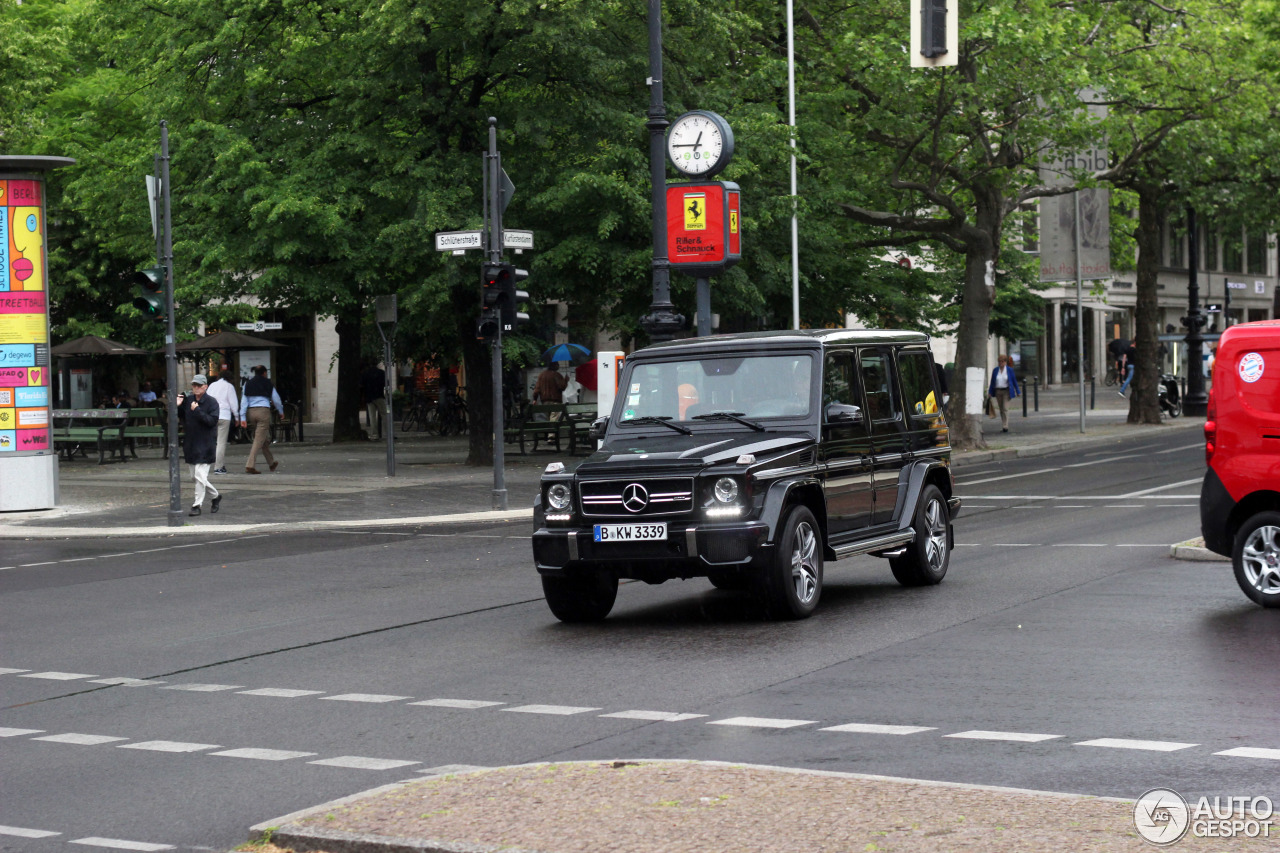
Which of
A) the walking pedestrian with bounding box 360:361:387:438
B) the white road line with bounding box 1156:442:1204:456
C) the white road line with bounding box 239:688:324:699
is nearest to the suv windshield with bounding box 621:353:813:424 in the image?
the white road line with bounding box 239:688:324:699

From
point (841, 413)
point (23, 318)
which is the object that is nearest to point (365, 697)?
point (841, 413)

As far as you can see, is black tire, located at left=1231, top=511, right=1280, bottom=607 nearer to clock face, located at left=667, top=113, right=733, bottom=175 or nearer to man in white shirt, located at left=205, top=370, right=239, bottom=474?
clock face, located at left=667, top=113, right=733, bottom=175

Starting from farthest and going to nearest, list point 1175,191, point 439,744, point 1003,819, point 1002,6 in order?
point 1175,191 < point 1002,6 < point 439,744 < point 1003,819

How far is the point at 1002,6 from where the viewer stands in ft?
91.4

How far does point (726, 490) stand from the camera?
10797mm

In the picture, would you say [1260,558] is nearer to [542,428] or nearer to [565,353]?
[542,428]

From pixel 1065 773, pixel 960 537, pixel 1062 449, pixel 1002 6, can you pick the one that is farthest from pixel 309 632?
pixel 1062 449

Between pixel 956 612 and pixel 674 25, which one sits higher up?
pixel 674 25

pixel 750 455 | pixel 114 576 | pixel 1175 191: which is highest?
pixel 1175 191

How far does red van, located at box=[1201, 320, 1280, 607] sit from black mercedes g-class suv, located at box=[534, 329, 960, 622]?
2.37 metres

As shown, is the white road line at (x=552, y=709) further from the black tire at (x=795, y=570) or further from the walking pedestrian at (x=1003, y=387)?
the walking pedestrian at (x=1003, y=387)

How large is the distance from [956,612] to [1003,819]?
242 inches

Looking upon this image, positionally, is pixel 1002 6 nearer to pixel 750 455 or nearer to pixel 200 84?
pixel 200 84

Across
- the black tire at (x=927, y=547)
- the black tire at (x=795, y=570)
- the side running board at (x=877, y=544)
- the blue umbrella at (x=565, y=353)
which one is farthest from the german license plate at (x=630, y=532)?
the blue umbrella at (x=565, y=353)
